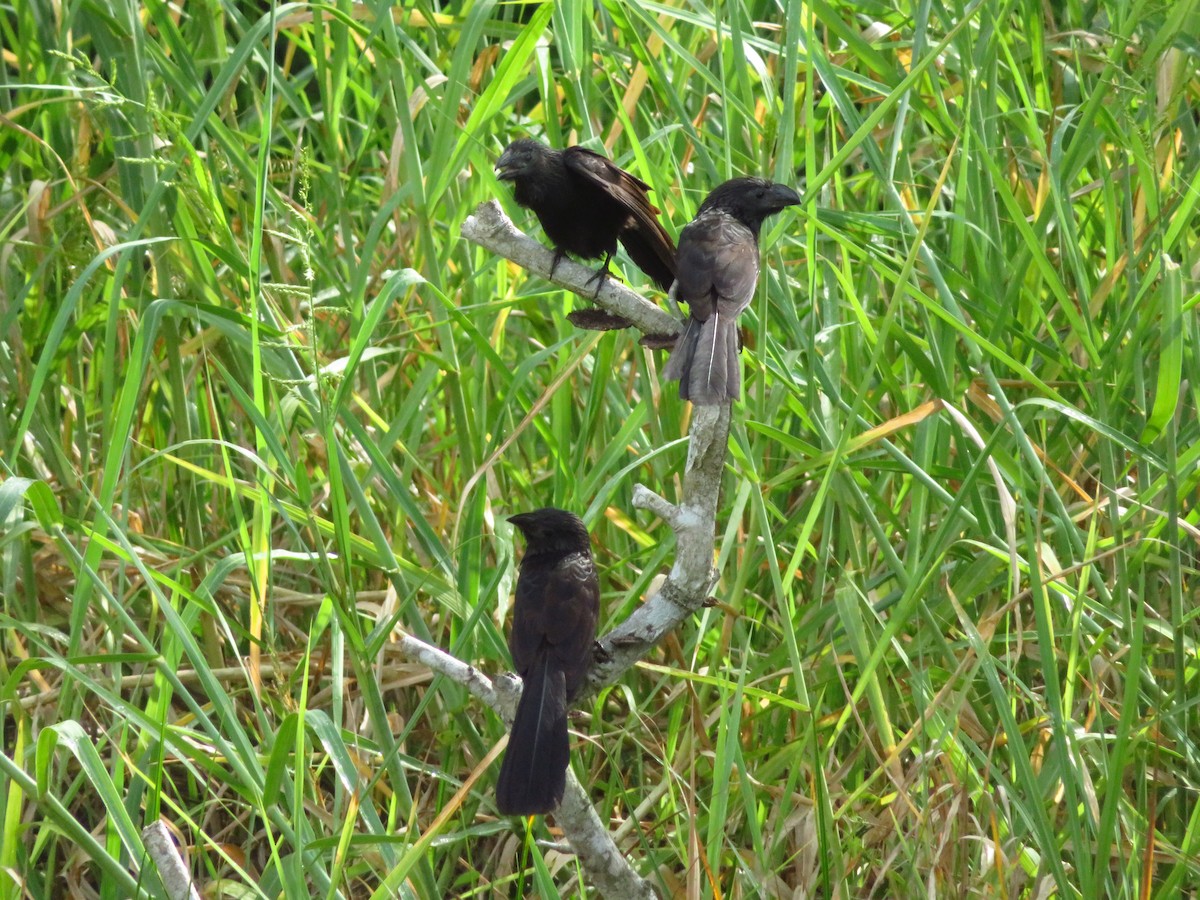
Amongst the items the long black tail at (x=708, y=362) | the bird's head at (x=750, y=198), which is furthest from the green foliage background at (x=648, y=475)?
the long black tail at (x=708, y=362)

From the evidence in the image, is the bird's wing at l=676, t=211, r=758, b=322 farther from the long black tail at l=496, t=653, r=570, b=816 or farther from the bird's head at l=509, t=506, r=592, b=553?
the long black tail at l=496, t=653, r=570, b=816

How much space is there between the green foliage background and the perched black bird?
9 cm

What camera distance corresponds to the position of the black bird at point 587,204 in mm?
2293

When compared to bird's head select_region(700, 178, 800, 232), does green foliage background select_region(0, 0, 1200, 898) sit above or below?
below

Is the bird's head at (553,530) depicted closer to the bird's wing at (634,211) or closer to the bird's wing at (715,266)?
the bird's wing at (715,266)

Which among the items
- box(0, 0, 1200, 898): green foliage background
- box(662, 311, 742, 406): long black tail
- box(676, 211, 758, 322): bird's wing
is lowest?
box(0, 0, 1200, 898): green foliage background

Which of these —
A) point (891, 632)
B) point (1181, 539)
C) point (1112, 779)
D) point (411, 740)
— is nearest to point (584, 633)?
point (891, 632)

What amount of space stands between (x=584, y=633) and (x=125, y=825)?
2.23 ft

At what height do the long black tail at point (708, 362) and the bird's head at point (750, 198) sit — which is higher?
the bird's head at point (750, 198)

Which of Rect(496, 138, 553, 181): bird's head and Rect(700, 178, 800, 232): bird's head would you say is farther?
Rect(496, 138, 553, 181): bird's head

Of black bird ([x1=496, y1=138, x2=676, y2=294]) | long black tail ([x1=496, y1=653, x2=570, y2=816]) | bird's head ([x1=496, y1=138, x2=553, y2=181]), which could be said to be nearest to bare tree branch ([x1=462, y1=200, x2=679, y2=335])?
black bird ([x1=496, y1=138, x2=676, y2=294])

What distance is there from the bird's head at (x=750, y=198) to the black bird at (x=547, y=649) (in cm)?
58

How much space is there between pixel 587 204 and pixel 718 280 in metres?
0.53

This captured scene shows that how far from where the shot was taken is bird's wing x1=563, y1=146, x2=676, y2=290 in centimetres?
227
